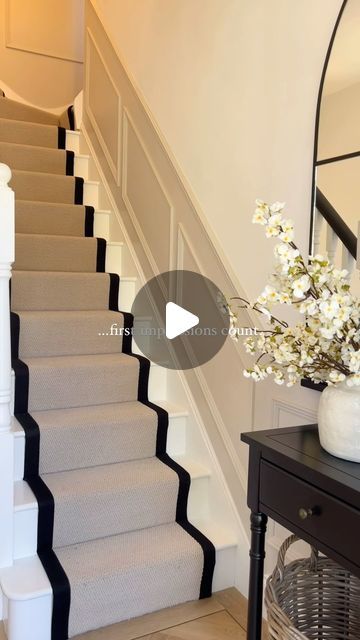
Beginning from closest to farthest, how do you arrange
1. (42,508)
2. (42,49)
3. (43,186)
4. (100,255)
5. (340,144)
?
(340,144) → (42,508) → (100,255) → (43,186) → (42,49)

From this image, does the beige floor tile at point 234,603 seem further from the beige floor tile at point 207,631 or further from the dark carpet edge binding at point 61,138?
the dark carpet edge binding at point 61,138

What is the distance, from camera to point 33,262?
2.85 m

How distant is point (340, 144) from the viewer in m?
1.51

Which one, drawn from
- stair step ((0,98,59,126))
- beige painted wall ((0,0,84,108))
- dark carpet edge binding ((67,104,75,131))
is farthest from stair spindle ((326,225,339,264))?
beige painted wall ((0,0,84,108))

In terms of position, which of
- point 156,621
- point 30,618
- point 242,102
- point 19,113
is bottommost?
point 156,621

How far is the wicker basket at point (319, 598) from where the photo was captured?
138cm

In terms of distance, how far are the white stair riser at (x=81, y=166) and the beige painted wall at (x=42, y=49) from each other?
1670mm

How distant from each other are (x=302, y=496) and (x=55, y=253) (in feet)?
7.08

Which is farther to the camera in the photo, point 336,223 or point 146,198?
point 146,198

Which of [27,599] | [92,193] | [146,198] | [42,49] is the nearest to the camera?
[27,599]

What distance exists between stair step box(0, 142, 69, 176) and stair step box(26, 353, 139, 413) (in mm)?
1596

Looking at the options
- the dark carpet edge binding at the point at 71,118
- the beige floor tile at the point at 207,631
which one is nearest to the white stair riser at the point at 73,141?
the dark carpet edge binding at the point at 71,118

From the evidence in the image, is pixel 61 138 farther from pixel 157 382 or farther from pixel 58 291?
pixel 157 382

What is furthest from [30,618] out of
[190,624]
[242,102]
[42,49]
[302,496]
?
[42,49]
